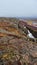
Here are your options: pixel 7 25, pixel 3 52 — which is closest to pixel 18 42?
pixel 3 52

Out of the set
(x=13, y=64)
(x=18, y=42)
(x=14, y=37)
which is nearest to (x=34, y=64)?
(x=13, y=64)

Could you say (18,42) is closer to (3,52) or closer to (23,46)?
(23,46)

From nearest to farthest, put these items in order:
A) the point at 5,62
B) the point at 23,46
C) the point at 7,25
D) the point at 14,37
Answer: the point at 5,62 < the point at 23,46 < the point at 14,37 < the point at 7,25

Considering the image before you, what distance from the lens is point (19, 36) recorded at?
6.51 meters

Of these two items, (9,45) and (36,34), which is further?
(36,34)

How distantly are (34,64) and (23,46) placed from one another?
25.2 inches

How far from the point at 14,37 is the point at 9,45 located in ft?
2.61

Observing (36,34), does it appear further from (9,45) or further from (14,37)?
(9,45)

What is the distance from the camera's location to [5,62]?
4992 mm

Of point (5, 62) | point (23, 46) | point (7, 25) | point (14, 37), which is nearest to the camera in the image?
point (5, 62)

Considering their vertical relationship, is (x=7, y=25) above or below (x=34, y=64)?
above

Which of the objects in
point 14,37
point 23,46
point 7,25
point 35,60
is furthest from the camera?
point 7,25

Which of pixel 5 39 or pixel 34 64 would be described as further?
pixel 5 39

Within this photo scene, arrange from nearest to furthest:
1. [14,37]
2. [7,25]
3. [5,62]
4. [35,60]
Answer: [5,62]
[35,60]
[14,37]
[7,25]
